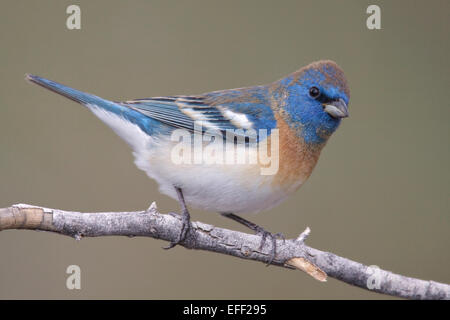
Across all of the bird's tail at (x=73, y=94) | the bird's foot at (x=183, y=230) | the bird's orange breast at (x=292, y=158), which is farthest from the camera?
the bird's orange breast at (x=292, y=158)

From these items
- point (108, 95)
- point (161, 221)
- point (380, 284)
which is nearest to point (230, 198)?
point (161, 221)

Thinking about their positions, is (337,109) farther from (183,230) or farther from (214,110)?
(183,230)

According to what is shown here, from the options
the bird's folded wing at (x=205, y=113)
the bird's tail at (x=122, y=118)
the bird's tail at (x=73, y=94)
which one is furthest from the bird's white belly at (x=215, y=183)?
the bird's tail at (x=73, y=94)

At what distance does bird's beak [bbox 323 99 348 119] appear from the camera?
397 centimetres

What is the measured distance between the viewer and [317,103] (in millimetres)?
4113

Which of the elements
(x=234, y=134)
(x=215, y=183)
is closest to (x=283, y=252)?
(x=215, y=183)

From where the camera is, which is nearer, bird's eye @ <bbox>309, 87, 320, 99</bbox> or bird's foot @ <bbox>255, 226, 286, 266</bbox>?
bird's foot @ <bbox>255, 226, 286, 266</bbox>

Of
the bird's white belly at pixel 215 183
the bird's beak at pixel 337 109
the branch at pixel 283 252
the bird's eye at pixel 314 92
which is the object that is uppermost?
the bird's eye at pixel 314 92

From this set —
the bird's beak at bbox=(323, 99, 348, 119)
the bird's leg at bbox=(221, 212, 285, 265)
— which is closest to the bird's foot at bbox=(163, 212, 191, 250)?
the bird's leg at bbox=(221, 212, 285, 265)

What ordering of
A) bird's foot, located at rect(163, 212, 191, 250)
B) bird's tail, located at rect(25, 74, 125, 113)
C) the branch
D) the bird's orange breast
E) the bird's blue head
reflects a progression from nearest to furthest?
1. the branch
2. bird's foot, located at rect(163, 212, 191, 250)
3. bird's tail, located at rect(25, 74, 125, 113)
4. the bird's orange breast
5. the bird's blue head

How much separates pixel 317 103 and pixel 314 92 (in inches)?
3.4

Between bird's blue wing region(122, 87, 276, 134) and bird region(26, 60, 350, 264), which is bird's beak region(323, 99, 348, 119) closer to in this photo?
bird region(26, 60, 350, 264)

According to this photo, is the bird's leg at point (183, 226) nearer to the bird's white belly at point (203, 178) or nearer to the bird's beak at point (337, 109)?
the bird's white belly at point (203, 178)

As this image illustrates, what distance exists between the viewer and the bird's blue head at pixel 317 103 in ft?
13.2
